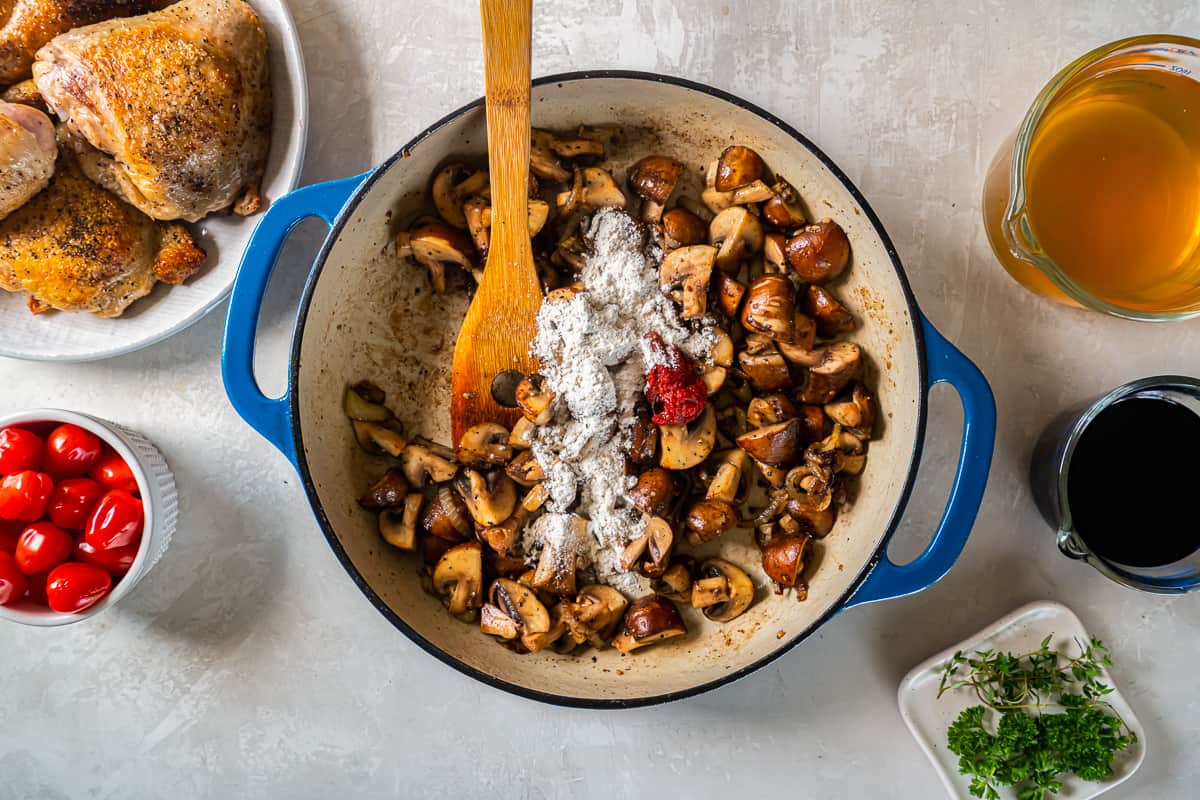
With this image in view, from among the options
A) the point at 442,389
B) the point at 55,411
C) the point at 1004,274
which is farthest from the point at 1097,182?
the point at 55,411

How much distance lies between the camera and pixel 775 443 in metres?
1.45

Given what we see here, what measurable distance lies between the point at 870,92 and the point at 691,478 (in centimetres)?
85

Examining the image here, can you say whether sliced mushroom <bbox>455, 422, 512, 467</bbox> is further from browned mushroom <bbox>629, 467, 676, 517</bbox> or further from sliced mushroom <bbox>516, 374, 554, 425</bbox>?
browned mushroom <bbox>629, 467, 676, 517</bbox>

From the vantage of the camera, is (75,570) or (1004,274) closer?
(75,570)

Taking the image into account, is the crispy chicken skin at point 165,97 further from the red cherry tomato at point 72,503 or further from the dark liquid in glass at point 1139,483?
the dark liquid in glass at point 1139,483

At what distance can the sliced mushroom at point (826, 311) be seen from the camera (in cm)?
150

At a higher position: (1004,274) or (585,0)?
(585,0)

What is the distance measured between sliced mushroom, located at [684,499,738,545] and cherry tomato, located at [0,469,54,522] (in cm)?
116

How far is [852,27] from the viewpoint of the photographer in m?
1.64

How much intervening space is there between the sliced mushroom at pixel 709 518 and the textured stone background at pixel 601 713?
14.6 inches

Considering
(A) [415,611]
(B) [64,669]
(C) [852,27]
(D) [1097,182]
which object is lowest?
(B) [64,669]

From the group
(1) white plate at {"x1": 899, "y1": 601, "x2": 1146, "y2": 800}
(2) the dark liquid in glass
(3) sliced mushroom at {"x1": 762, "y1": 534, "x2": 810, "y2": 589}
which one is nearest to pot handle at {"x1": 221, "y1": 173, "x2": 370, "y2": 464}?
(3) sliced mushroom at {"x1": 762, "y1": 534, "x2": 810, "y2": 589}

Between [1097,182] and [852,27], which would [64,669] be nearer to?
[852,27]

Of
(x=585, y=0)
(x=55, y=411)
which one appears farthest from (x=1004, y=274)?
(x=55, y=411)
